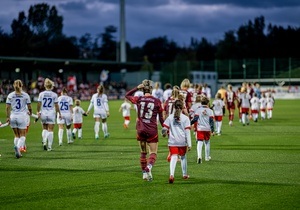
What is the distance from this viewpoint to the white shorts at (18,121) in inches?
747

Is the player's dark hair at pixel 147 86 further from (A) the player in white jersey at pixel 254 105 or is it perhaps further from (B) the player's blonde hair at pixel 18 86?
(A) the player in white jersey at pixel 254 105

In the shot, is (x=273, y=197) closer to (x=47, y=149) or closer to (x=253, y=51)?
(x=47, y=149)

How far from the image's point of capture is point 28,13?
434 feet

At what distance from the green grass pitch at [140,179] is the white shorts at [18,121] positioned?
1039 millimetres

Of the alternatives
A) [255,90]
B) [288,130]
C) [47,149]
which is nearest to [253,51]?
[255,90]

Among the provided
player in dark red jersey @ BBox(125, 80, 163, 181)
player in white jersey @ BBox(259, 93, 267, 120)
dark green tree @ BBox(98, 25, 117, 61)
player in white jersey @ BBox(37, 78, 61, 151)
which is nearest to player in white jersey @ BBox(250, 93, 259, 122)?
player in white jersey @ BBox(259, 93, 267, 120)

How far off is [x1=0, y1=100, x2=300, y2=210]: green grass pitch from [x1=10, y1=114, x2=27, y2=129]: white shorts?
104 centimetres

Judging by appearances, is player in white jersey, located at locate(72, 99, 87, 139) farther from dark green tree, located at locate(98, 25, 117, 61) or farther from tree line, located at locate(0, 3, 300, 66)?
dark green tree, located at locate(98, 25, 117, 61)

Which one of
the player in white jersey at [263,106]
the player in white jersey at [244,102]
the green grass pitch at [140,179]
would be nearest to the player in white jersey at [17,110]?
the green grass pitch at [140,179]

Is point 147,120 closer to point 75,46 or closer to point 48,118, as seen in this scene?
point 48,118

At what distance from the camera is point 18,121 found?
62.5 ft

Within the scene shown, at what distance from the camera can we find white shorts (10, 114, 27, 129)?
1898 centimetres

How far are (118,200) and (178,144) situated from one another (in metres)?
2.68

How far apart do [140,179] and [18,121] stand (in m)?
6.09
